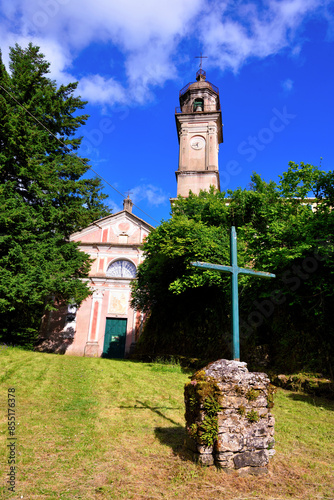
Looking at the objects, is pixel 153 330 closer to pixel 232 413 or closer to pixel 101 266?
pixel 101 266

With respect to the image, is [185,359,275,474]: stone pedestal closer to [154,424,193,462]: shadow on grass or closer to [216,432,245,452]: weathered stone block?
[216,432,245,452]: weathered stone block

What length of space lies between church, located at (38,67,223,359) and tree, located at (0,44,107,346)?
2.40 m

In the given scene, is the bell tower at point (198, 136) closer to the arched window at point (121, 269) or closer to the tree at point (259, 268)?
the arched window at point (121, 269)

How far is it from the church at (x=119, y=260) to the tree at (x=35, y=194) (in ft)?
7.88

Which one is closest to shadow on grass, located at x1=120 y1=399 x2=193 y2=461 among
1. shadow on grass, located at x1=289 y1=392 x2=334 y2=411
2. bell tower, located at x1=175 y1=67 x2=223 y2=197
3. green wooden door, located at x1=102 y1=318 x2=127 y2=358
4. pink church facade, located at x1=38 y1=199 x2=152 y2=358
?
shadow on grass, located at x1=289 y1=392 x2=334 y2=411

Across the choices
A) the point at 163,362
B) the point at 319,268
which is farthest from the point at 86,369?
the point at 319,268

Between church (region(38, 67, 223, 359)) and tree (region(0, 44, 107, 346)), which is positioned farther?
church (region(38, 67, 223, 359))

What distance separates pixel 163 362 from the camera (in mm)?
14047

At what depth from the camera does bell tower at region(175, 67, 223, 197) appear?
81.4 ft

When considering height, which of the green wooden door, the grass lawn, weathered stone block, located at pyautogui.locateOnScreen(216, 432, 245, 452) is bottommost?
the grass lawn

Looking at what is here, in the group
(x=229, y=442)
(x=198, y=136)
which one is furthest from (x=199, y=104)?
(x=229, y=442)

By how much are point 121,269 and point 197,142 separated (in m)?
12.0

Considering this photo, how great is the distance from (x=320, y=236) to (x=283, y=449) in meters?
7.11

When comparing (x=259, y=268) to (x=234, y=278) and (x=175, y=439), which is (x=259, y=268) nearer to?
(x=234, y=278)
